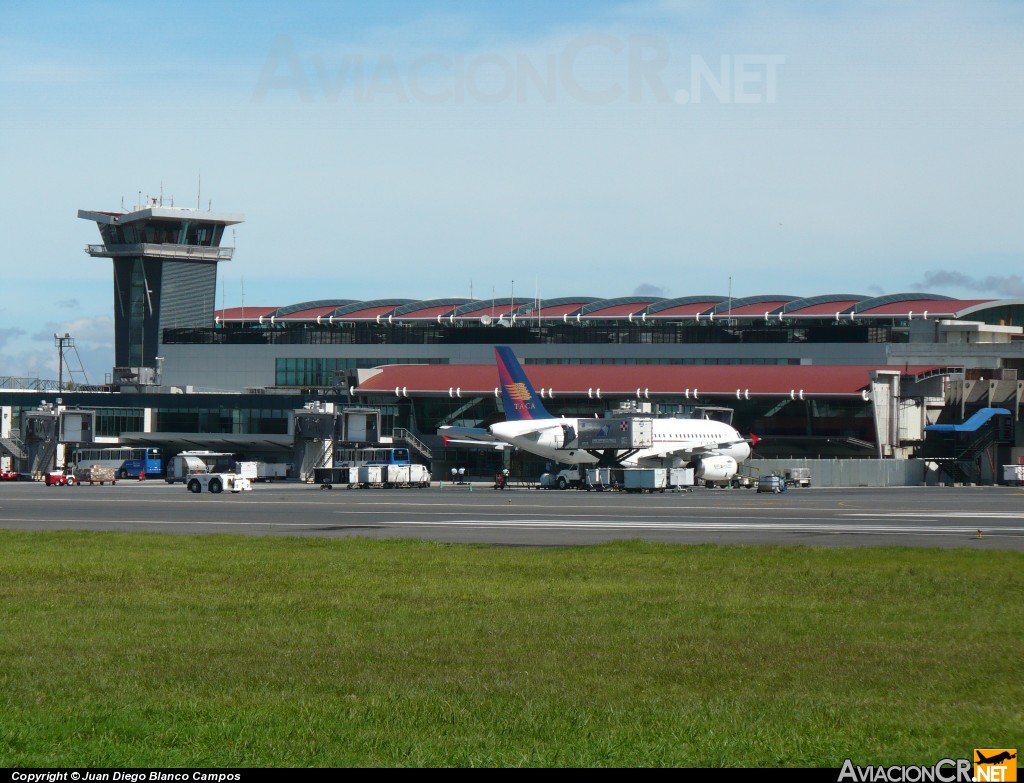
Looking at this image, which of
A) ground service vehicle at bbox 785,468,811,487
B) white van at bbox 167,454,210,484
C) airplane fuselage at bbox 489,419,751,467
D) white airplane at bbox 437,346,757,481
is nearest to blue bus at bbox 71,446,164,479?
white van at bbox 167,454,210,484

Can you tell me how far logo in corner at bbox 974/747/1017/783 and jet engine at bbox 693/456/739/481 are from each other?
76.2m

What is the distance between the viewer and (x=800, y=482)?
9288 centimetres


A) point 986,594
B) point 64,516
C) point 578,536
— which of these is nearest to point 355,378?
point 64,516

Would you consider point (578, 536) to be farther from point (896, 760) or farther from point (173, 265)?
point (173, 265)

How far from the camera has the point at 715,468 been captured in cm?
8669

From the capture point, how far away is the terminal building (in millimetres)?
110188

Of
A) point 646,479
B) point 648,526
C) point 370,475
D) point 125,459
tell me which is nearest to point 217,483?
point 370,475

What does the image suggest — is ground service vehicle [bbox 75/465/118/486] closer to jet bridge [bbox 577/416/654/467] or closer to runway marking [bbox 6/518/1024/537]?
jet bridge [bbox 577/416/654/467]

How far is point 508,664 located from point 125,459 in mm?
108862

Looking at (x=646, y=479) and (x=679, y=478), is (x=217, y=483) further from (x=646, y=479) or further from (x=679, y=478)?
(x=679, y=478)

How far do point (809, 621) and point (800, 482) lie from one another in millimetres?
76201

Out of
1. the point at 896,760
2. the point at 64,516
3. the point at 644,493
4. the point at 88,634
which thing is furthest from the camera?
the point at 644,493

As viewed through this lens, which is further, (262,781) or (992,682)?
(992,682)

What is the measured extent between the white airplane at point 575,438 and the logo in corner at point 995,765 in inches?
2939
